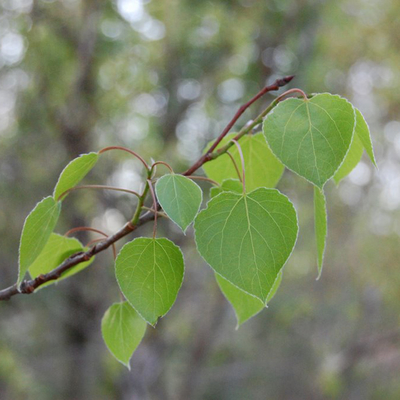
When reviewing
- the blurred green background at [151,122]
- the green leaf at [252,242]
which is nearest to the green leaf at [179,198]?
the green leaf at [252,242]

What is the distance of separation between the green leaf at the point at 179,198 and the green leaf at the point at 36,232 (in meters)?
→ 0.10

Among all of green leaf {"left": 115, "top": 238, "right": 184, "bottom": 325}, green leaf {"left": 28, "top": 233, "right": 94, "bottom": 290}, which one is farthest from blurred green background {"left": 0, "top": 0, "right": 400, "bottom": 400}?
green leaf {"left": 115, "top": 238, "right": 184, "bottom": 325}

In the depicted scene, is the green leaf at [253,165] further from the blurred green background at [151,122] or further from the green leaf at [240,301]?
the blurred green background at [151,122]

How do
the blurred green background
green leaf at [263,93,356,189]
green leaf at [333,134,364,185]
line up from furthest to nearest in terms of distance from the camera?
1. the blurred green background
2. green leaf at [333,134,364,185]
3. green leaf at [263,93,356,189]

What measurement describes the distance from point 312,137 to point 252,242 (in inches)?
3.3

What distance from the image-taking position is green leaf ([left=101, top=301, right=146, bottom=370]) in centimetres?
50

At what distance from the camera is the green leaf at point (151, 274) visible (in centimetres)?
42

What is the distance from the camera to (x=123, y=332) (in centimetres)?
51

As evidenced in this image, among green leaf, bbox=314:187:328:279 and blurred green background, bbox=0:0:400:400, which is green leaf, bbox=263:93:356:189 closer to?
green leaf, bbox=314:187:328:279

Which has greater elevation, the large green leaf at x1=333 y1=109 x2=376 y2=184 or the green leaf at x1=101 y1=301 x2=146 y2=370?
the large green leaf at x1=333 y1=109 x2=376 y2=184

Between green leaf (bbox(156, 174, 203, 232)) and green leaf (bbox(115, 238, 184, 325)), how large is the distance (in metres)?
0.04

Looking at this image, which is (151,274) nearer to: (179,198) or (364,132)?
(179,198)

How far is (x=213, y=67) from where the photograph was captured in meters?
3.82

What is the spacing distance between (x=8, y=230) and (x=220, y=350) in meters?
3.23
